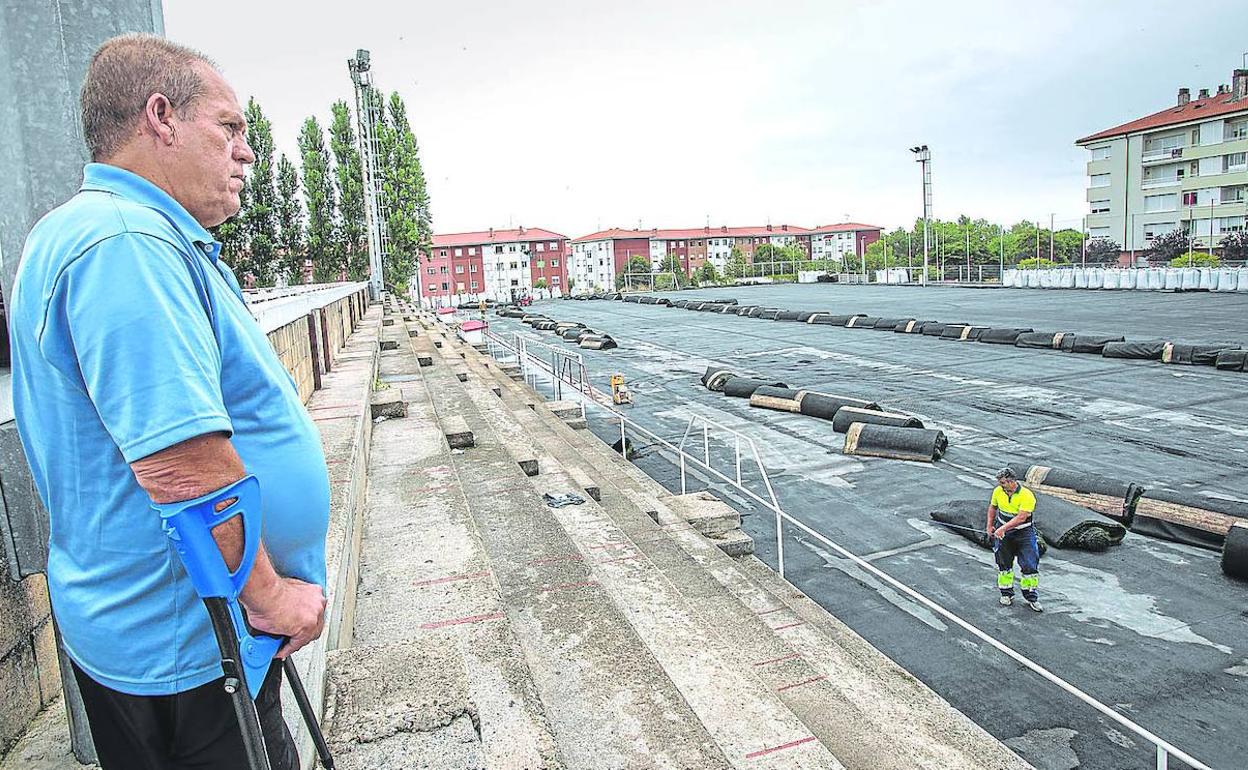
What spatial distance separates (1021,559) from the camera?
7.59m

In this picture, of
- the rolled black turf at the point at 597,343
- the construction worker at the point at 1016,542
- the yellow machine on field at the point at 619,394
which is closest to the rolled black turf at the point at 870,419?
the construction worker at the point at 1016,542

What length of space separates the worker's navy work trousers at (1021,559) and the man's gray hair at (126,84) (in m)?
7.68

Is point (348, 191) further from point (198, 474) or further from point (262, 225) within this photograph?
point (198, 474)

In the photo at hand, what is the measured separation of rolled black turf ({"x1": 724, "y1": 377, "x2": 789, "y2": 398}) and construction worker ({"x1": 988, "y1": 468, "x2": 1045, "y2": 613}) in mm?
10605

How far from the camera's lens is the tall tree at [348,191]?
42.8 metres

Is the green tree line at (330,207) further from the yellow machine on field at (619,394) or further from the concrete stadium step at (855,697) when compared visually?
the concrete stadium step at (855,697)

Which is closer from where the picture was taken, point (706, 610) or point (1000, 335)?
point (706, 610)

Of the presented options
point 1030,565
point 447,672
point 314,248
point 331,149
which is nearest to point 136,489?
point 447,672

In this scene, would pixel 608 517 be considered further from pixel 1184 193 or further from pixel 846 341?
pixel 1184 193

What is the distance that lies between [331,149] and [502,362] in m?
23.1

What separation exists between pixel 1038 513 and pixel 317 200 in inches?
1568

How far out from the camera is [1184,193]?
6750 centimetres

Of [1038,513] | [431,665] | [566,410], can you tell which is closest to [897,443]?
[1038,513]

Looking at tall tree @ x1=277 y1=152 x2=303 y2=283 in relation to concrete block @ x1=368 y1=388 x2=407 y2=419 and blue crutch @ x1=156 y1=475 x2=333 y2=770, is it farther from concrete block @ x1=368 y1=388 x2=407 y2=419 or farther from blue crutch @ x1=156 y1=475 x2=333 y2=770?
blue crutch @ x1=156 y1=475 x2=333 y2=770
